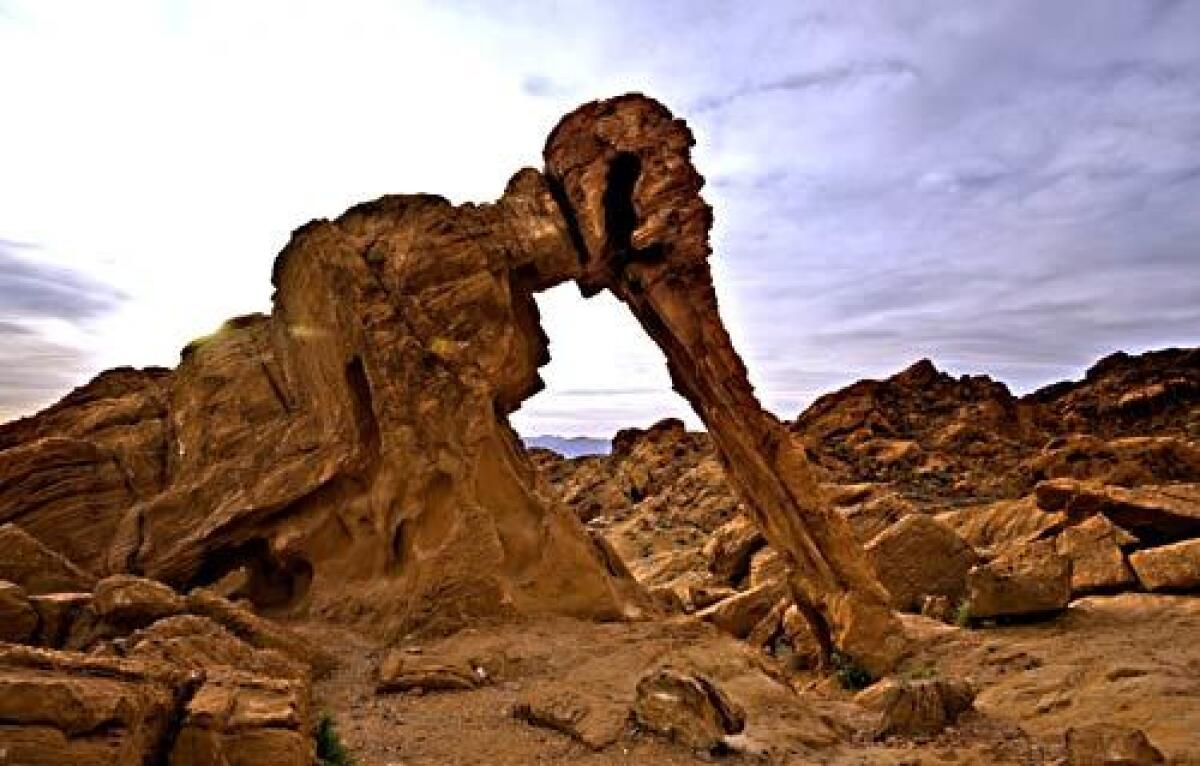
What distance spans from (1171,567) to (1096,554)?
284cm

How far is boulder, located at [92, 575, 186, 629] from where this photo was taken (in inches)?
518

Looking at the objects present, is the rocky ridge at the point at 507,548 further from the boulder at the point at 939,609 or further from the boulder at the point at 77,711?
the boulder at the point at 77,711

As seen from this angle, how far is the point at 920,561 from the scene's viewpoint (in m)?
26.9

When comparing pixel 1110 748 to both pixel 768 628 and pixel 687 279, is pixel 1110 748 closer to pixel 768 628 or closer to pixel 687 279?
pixel 687 279

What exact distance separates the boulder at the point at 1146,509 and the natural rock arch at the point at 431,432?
365 inches

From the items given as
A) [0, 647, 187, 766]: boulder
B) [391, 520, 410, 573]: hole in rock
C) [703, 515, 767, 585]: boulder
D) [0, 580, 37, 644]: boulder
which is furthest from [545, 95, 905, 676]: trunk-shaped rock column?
[0, 647, 187, 766]: boulder

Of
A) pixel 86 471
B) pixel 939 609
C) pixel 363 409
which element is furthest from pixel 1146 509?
pixel 86 471

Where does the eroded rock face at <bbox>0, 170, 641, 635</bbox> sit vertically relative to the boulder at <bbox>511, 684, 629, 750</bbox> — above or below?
above

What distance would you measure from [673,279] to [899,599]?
13.8 meters

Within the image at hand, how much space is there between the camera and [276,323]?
23078 millimetres

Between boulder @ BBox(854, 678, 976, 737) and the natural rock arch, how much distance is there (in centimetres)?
593

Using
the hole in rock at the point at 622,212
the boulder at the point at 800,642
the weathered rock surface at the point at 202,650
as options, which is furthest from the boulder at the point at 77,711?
the boulder at the point at 800,642

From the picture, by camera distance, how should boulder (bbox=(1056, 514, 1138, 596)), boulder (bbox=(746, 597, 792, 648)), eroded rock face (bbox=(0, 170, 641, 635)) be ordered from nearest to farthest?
eroded rock face (bbox=(0, 170, 641, 635))
boulder (bbox=(1056, 514, 1138, 596))
boulder (bbox=(746, 597, 792, 648))

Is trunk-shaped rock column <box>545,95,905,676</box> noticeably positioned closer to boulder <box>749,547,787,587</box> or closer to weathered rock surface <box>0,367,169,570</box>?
boulder <box>749,547,787,587</box>
